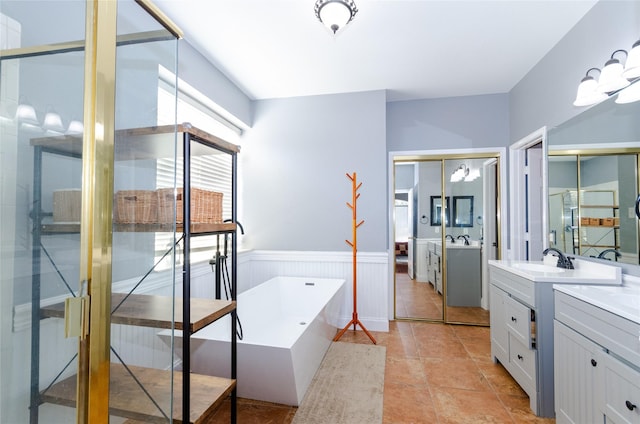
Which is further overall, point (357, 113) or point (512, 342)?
point (357, 113)

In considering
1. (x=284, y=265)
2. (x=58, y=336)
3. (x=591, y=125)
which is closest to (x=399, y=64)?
(x=591, y=125)

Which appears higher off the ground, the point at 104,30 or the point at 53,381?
the point at 104,30

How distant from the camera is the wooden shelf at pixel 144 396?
74cm

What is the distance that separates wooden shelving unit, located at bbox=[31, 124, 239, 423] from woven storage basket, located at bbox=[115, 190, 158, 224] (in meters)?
0.02

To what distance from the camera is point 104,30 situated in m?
0.73

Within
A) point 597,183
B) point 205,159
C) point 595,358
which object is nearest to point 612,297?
point 595,358

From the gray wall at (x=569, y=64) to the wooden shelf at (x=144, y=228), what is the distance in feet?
8.85

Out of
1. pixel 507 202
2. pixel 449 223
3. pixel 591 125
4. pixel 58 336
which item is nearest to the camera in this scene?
pixel 58 336

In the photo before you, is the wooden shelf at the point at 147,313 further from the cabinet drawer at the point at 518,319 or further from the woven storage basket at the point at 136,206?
the cabinet drawer at the point at 518,319

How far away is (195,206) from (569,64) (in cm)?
306

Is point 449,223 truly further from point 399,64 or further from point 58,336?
point 58,336

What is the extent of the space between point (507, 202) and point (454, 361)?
1.98 m

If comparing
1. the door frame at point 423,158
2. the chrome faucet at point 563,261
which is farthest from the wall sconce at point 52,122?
the door frame at point 423,158

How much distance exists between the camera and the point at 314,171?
11.9 feet
